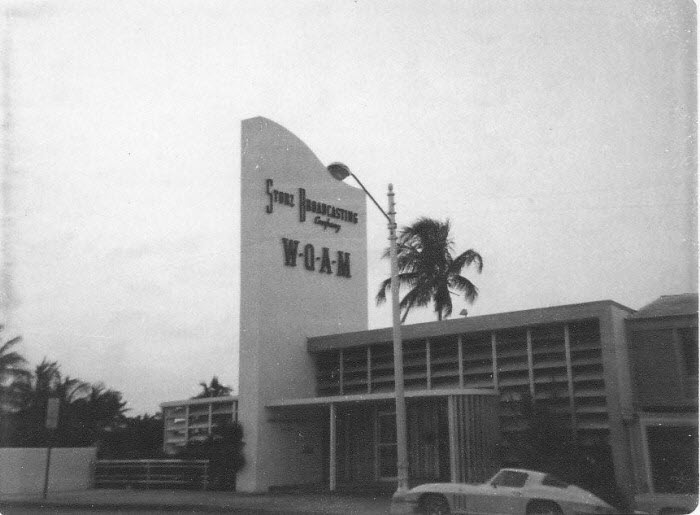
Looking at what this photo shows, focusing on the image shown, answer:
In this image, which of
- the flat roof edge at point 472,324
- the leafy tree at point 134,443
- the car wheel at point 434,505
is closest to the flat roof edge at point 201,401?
the leafy tree at point 134,443

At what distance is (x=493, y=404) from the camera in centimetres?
2034

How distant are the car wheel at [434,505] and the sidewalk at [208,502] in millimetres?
1319

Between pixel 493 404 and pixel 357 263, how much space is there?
764 centimetres

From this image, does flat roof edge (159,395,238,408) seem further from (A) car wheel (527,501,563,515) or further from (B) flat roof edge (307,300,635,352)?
(A) car wheel (527,501,563,515)

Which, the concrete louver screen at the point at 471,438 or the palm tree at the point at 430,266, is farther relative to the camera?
the palm tree at the point at 430,266

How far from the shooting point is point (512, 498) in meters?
14.6

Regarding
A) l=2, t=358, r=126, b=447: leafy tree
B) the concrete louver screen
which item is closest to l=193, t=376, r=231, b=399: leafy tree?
l=2, t=358, r=126, b=447: leafy tree

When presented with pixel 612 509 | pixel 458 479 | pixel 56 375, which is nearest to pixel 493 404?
pixel 458 479

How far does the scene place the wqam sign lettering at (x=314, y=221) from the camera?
23938mm

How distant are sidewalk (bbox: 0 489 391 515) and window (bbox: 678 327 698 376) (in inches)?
299

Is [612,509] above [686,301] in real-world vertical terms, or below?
below

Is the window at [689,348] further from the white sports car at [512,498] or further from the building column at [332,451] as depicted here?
the building column at [332,451]

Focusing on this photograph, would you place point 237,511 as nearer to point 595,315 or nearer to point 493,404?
point 493,404

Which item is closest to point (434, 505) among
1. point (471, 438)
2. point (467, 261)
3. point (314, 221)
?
point (471, 438)
